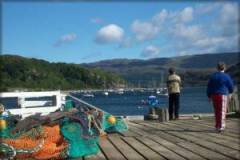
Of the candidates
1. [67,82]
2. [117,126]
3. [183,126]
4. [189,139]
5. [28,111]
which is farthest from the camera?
[67,82]

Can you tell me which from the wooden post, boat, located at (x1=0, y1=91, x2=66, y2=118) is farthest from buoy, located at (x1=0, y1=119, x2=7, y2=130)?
the wooden post

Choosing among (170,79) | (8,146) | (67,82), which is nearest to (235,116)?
(170,79)

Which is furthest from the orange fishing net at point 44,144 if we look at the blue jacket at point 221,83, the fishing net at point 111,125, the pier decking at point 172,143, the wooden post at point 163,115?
the wooden post at point 163,115

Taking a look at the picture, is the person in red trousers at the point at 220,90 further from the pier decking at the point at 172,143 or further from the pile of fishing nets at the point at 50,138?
the pile of fishing nets at the point at 50,138

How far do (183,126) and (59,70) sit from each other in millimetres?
171962

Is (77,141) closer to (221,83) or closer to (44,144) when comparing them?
(44,144)

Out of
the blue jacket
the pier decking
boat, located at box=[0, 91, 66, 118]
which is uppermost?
the blue jacket

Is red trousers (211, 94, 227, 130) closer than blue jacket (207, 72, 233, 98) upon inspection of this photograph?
Yes

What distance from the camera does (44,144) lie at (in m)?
8.28

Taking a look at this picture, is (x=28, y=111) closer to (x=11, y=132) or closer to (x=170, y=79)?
(x=170, y=79)

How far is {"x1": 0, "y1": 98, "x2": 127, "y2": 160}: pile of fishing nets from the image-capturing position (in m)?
8.16

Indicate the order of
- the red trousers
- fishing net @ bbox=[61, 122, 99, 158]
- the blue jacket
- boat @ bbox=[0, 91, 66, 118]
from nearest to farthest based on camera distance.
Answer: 1. fishing net @ bbox=[61, 122, 99, 158]
2. the red trousers
3. the blue jacket
4. boat @ bbox=[0, 91, 66, 118]

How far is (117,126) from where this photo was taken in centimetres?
1181

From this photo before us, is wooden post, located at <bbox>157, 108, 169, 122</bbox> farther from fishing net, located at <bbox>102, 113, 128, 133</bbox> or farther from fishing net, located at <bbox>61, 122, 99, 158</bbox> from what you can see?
fishing net, located at <bbox>61, 122, 99, 158</bbox>
